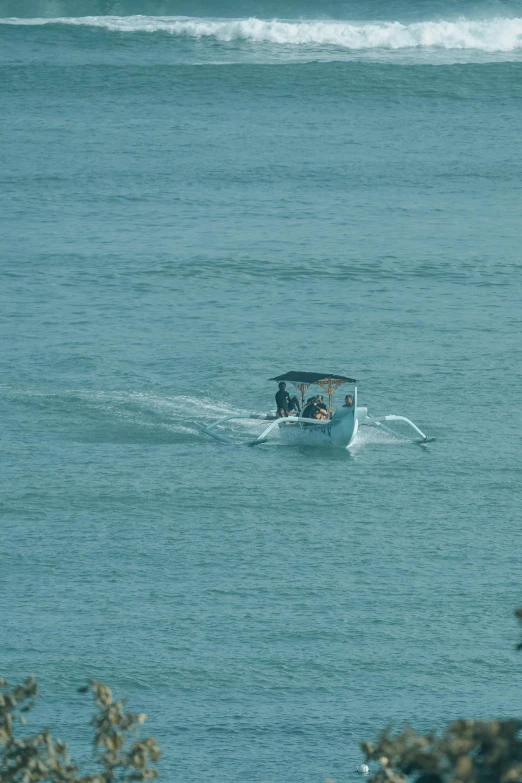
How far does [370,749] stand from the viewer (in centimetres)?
1321

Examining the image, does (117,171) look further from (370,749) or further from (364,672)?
(370,749)

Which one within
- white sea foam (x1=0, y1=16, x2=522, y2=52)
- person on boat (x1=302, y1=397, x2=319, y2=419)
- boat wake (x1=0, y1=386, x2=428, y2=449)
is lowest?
boat wake (x1=0, y1=386, x2=428, y2=449)

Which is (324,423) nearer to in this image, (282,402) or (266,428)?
(282,402)

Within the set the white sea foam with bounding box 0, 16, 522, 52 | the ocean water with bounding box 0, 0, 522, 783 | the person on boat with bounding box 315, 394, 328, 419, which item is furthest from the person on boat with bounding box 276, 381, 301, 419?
the white sea foam with bounding box 0, 16, 522, 52

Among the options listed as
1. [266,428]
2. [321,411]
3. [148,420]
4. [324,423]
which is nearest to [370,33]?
[148,420]

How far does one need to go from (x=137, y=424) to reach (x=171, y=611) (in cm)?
1486

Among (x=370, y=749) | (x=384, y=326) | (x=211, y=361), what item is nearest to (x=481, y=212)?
(x=384, y=326)

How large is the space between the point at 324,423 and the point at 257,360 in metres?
9.02

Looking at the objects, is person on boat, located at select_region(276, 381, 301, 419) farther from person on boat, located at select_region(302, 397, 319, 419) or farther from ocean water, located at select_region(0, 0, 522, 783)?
ocean water, located at select_region(0, 0, 522, 783)

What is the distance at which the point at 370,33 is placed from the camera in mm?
108125

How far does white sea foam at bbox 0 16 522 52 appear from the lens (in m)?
108

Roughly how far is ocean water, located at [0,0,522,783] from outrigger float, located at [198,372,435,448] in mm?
565

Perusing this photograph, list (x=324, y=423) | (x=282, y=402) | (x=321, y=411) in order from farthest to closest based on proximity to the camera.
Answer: (x=321, y=411) → (x=282, y=402) → (x=324, y=423)

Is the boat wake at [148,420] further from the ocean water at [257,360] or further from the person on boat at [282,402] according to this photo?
the person on boat at [282,402]
